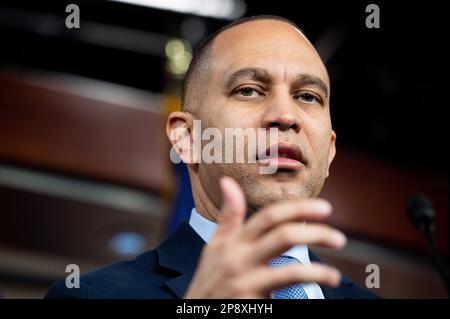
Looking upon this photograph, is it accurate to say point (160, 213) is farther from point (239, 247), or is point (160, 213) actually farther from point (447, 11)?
point (239, 247)

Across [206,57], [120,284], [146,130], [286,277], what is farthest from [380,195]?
[286,277]

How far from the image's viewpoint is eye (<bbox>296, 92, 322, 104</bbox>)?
1.44 m

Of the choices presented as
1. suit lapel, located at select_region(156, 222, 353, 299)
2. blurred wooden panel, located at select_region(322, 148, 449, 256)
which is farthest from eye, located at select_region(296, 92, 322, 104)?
blurred wooden panel, located at select_region(322, 148, 449, 256)

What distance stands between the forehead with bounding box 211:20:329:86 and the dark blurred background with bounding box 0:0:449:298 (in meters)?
1.79

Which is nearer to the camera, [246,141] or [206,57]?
[246,141]

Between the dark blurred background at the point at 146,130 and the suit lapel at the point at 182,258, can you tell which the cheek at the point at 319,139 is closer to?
the suit lapel at the point at 182,258

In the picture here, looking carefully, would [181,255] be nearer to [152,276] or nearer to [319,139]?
[152,276]

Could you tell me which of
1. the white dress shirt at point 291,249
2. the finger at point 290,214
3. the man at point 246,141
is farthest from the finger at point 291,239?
the white dress shirt at point 291,249

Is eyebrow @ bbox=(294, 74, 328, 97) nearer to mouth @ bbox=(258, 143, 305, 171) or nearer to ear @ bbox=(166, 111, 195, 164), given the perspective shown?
mouth @ bbox=(258, 143, 305, 171)

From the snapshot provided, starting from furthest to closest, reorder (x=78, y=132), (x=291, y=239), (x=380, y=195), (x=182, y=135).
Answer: (x=380, y=195), (x=78, y=132), (x=182, y=135), (x=291, y=239)

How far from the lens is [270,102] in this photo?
138cm

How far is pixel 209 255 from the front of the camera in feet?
3.02

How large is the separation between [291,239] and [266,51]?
26.8 inches
